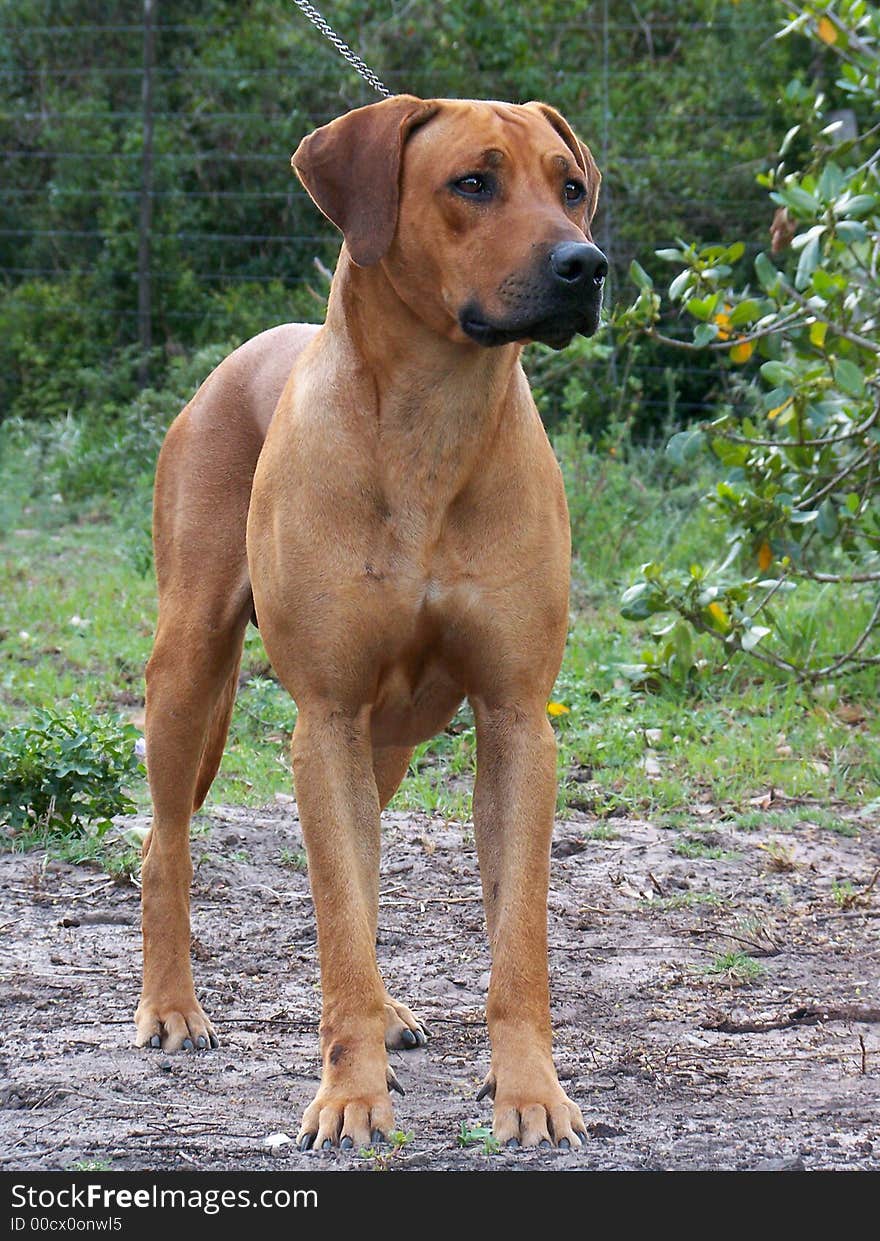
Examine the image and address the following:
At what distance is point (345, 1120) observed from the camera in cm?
285

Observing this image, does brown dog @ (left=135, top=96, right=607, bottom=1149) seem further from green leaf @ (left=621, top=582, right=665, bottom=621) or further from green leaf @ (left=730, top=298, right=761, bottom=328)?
green leaf @ (left=621, top=582, right=665, bottom=621)

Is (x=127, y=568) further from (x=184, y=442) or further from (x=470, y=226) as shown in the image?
(x=470, y=226)

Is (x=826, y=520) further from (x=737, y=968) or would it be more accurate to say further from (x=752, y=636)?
(x=737, y=968)

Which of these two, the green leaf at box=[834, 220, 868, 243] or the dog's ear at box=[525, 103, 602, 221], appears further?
the green leaf at box=[834, 220, 868, 243]

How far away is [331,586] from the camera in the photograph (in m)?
3.03

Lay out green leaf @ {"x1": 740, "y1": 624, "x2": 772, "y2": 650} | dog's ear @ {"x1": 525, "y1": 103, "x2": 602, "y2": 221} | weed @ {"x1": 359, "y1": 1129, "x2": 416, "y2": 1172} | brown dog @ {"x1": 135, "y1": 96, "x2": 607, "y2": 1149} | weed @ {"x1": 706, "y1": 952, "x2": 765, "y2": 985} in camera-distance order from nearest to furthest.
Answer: weed @ {"x1": 359, "y1": 1129, "x2": 416, "y2": 1172} < brown dog @ {"x1": 135, "y1": 96, "x2": 607, "y2": 1149} < dog's ear @ {"x1": 525, "y1": 103, "x2": 602, "y2": 221} < weed @ {"x1": 706, "y1": 952, "x2": 765, "y2": 985} < green leaf @ {"x1": 740, "y1": 624, "x2": 772, "y2": 650}

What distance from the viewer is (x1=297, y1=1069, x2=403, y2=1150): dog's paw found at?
9.27ft

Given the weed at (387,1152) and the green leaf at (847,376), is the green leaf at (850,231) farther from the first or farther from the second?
the weed at (387,1152)

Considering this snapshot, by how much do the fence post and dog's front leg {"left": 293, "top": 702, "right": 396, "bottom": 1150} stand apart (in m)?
8.27

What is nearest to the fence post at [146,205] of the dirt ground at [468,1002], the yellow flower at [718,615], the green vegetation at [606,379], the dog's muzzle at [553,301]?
the green vegetation at [606,379]

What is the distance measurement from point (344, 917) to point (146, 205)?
8.90 meters

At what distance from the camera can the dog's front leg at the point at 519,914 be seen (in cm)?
288

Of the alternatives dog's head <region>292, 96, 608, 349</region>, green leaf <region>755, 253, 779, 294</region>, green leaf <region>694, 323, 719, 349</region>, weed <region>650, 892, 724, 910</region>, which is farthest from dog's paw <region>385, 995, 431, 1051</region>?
green leaf <region>755, 253, 779, 294</region>

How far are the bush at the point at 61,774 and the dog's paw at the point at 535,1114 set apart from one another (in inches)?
81.8
